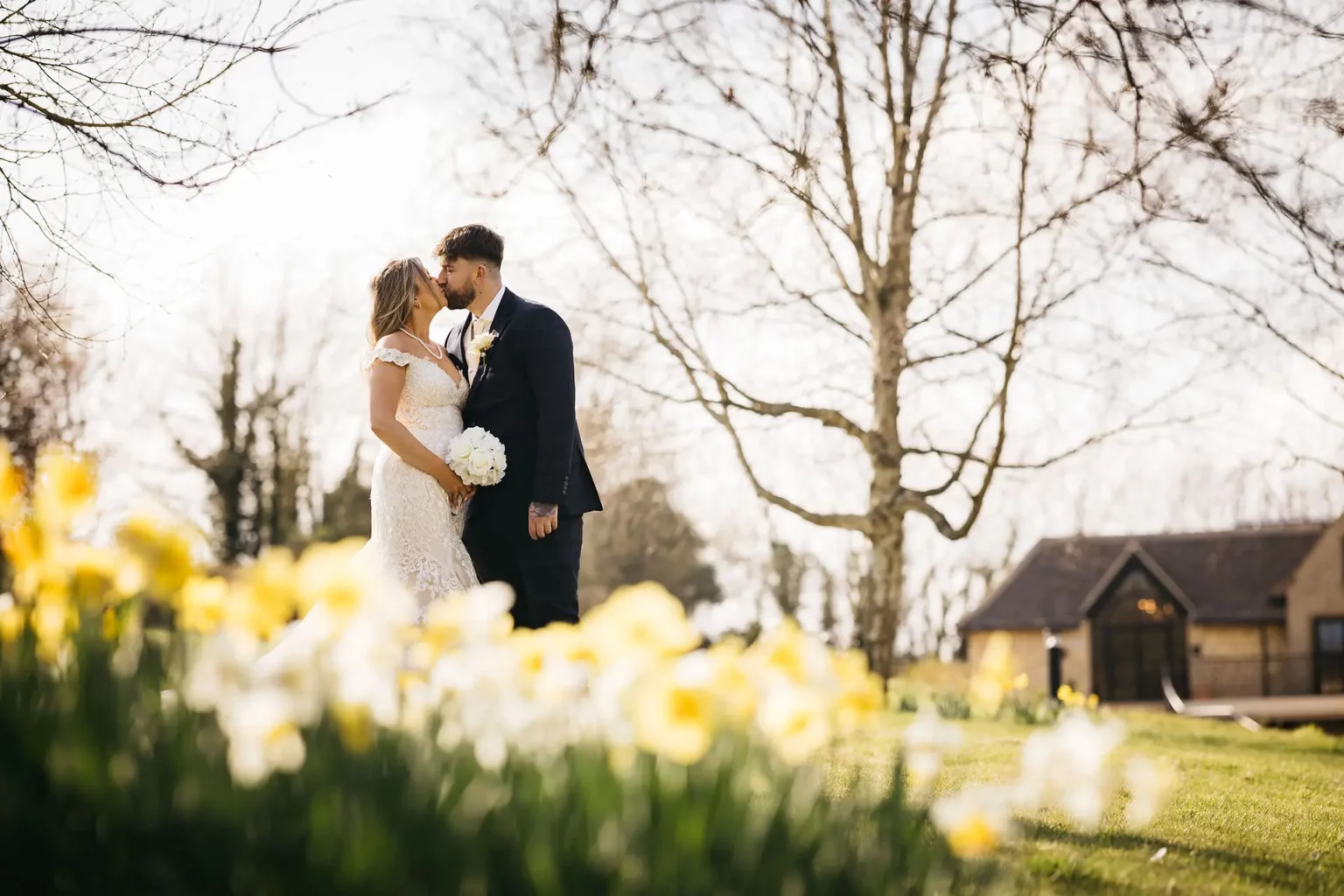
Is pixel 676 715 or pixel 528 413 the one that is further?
pixel 528 413

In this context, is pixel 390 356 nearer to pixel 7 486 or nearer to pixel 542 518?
pixel 542 518

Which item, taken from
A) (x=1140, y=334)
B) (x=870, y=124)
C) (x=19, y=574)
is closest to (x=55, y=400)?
(x=870, y=124)

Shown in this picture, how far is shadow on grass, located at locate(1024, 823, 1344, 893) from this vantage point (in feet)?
12.3

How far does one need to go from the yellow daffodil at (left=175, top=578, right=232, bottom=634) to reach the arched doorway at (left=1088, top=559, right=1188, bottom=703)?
127 ft

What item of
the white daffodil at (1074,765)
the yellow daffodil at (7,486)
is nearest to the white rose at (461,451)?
the yellow daffodil at (7,486)

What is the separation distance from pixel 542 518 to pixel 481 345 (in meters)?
0.89

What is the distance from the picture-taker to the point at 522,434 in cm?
536

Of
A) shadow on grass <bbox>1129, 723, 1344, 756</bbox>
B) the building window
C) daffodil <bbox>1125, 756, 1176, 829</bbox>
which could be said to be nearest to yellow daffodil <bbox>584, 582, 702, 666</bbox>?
daffodil <bbox>1125, 756, 1176, 829</bbox>

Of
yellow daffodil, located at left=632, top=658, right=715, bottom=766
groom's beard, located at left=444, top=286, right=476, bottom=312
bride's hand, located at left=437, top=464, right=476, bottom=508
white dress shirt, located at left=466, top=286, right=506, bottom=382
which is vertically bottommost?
yellow daffodil, located at left=632, top=658, right=715, bottom=766

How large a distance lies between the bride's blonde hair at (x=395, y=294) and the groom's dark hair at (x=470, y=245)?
142mm

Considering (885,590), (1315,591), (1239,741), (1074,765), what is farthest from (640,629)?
(1315,591)

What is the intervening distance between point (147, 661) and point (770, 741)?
1.29 meters

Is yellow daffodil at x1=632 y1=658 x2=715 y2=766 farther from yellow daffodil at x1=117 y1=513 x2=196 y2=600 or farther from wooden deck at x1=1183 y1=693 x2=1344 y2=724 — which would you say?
wooden deck at x1=1183 y1=693 x2=1344 y2=724

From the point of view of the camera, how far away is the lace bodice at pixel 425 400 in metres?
5.31
